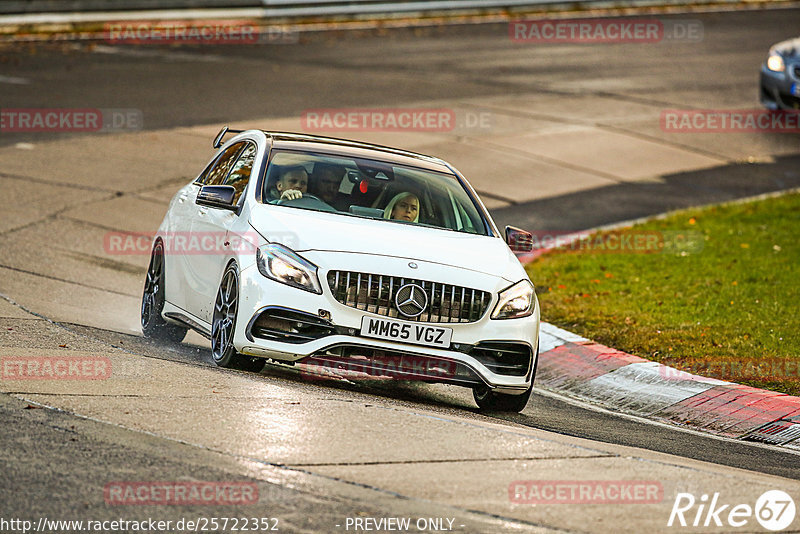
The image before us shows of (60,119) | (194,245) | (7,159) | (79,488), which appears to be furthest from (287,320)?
(60,119)

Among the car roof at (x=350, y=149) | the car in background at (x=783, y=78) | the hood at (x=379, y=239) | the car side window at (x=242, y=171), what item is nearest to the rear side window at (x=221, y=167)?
the car side window at (x=242, y=171)

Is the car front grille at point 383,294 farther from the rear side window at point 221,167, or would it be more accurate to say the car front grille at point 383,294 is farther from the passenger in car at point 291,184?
the rear side window at point 221,167

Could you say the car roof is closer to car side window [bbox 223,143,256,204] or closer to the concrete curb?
car side window [bbox 223,143,256,204]

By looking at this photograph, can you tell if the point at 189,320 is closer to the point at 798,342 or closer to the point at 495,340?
the point at 495,340

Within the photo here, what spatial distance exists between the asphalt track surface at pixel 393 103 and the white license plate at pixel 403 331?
413 mm

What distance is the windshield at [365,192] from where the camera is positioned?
8945 mm

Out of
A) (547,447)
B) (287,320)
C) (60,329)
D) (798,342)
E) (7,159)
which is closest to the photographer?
(547,447)

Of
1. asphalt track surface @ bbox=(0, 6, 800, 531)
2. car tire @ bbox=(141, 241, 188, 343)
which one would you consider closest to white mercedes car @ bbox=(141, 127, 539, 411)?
asphalt track surface @ bbox=(0, 6, 800, 531)

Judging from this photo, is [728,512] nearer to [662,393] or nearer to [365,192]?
[662,393]

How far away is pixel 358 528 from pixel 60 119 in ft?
47.7

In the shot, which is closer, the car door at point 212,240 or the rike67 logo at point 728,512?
the rike67 logo at point 728,512

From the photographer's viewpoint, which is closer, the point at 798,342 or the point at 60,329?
the point at 60,329

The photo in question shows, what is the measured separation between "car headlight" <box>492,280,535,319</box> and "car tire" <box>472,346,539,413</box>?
0.32 m

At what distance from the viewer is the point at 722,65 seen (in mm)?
27438
